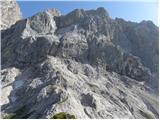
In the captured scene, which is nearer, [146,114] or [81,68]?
[146,114]

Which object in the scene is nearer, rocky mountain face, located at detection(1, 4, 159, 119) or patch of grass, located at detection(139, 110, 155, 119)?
rocky mountain face, located at detection(1, 4, 159, 119)

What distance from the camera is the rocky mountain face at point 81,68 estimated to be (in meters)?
127

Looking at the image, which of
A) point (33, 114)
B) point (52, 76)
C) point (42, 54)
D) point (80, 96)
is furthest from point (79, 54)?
point (33, 114)

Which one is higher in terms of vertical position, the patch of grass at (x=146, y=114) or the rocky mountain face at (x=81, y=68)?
the rocky mountain face at (x=81, y=68)

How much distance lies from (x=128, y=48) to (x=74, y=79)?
46.7 m

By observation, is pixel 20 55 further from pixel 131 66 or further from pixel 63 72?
pixel 131 66

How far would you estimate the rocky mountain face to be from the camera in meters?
127

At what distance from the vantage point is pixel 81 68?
15912 centimetres

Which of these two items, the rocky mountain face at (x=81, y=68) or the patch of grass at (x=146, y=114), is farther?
the patch of grass at (x=146, y=114)

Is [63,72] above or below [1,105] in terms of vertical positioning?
above

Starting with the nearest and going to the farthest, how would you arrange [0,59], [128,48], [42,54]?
[0,59] → [42,54] → [128,48]

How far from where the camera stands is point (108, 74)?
160 meters

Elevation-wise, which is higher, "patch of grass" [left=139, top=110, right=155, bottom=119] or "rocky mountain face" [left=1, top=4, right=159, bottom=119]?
"rocky mountain face" [left=1, top=4, right=159, bottom=119]

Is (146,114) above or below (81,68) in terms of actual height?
below
